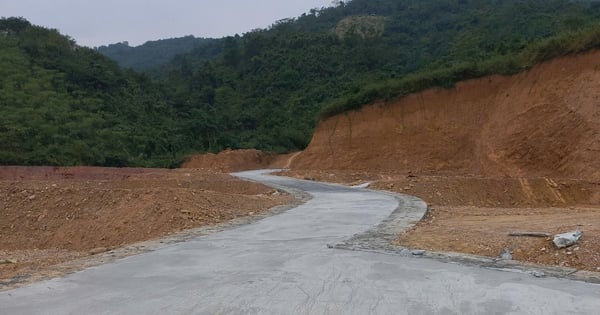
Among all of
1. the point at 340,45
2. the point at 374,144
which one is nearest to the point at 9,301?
the point at 374,144

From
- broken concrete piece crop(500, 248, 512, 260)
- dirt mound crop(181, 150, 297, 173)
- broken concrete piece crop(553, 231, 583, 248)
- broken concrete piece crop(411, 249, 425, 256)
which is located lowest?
dirt mound crop(181, 150, 297, 173)

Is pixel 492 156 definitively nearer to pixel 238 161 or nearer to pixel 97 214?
pixel 97 214

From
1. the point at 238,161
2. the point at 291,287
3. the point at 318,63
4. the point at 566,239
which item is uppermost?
the point at 318,63

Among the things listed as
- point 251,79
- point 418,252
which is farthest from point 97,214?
point 251,79

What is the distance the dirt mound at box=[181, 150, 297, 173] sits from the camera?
37.9 m

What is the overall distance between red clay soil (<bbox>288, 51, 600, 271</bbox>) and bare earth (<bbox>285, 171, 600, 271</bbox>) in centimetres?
2

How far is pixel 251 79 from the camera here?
207 feet

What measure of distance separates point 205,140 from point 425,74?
2613 cm

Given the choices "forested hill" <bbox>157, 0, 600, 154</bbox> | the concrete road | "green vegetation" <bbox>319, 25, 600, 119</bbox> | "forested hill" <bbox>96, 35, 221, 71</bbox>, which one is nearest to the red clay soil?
"green vegetation" <bbox>319, 25, 600, 119</bbox>

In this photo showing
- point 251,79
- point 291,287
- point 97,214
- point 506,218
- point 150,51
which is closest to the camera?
point 291,287

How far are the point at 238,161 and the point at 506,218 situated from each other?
29.7 meters

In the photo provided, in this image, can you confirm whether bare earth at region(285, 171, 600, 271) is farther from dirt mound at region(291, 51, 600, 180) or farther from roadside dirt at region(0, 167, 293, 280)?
roadside dirt at region(0, 167, 293, 280)

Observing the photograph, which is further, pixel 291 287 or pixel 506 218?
pixel 506 218

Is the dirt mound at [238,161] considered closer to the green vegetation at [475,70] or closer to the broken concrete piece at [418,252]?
the green vegetation at [475,70]
